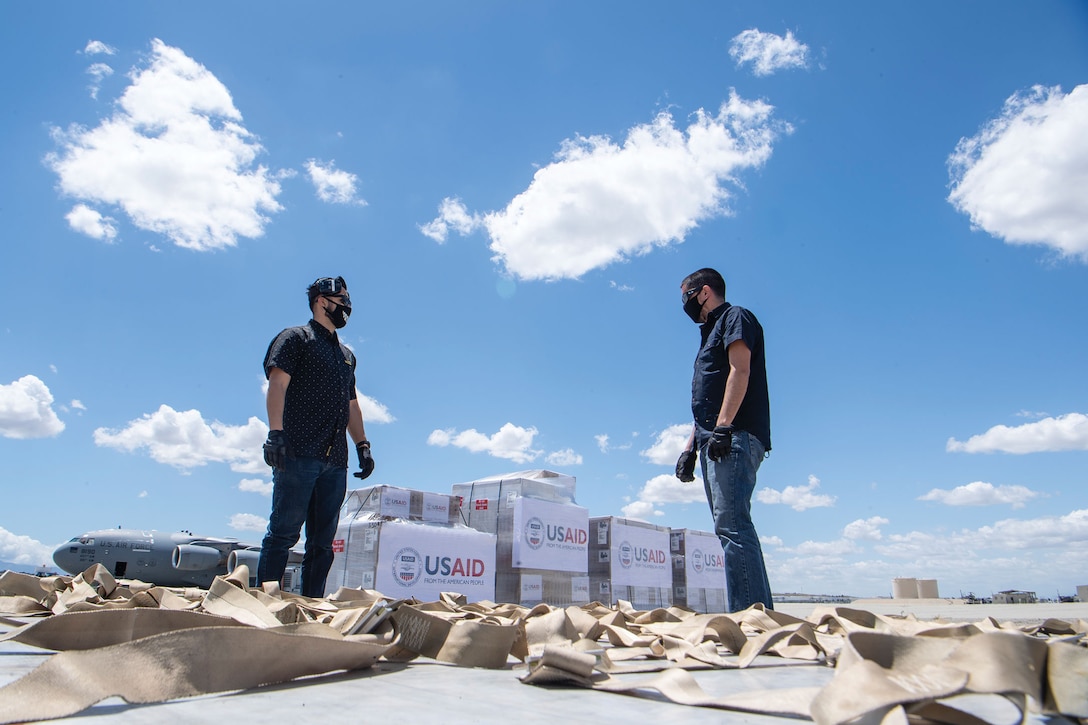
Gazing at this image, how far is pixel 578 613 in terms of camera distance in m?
2.13

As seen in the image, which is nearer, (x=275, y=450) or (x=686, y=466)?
(x=275, y=450)

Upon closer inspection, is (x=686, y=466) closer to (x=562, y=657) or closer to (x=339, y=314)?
(x=339, y=314)

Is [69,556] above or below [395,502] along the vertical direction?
below

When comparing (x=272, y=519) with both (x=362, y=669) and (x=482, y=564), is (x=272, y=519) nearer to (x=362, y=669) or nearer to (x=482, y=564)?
(x=362, y=669)

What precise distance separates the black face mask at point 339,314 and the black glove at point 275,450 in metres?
0.92

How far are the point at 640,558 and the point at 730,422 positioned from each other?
716 cm

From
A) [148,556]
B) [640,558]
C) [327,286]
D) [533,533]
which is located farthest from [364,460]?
[148,556]

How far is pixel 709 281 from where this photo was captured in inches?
152

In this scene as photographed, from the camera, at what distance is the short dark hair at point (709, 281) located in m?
3.85

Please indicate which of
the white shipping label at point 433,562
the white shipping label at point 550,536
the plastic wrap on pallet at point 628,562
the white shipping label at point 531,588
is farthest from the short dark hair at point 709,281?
the plastic wrap on pallet at point 628,562

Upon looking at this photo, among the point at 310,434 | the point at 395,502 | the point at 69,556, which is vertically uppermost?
the point at 310,434

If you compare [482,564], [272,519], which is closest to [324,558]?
[272,519]

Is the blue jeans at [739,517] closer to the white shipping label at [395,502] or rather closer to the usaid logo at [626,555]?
the white shipping label at [395,502]

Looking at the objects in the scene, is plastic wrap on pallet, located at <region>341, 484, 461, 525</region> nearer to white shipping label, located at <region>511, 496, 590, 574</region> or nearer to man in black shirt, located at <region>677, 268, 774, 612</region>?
white shipping label, located at <region>511, 496, 590, 574</region>
